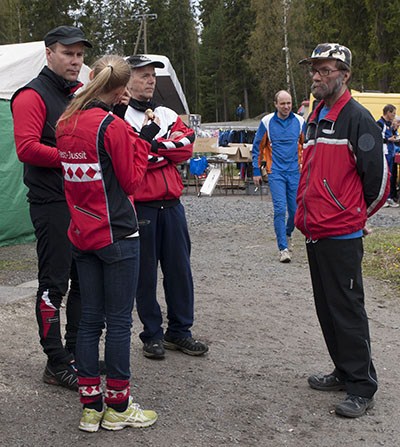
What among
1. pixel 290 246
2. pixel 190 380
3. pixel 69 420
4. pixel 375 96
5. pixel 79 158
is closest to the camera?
pixel 79 158

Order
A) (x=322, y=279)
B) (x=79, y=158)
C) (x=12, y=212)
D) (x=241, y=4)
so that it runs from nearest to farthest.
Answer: (x=79, y=158) < (x=322, y=279) < (x=12, y=212) < (x=241, y=4)

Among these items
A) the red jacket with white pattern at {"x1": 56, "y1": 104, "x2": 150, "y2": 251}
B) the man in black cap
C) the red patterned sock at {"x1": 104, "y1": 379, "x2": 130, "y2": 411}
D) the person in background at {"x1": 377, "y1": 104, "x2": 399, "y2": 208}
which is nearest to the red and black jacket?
the man in black cap

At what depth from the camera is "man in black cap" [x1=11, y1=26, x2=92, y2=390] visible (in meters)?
4.10

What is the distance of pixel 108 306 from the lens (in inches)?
143

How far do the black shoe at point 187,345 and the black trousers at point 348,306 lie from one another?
3.89 ft

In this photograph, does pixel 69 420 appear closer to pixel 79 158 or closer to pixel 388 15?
pixel 79 158

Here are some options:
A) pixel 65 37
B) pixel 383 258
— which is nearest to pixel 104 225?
pixel 65 37

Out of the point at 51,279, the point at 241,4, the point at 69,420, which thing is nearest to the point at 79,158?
the point at 51,279

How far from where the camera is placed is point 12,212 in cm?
1034

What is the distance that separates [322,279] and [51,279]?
162 cm

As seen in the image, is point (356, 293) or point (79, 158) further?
point (356, 293)

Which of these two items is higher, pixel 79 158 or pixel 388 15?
pixel 388 15

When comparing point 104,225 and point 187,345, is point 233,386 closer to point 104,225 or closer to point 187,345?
point 187,345

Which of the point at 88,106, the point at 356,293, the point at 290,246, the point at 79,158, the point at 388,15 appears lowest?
the point at 290,246
